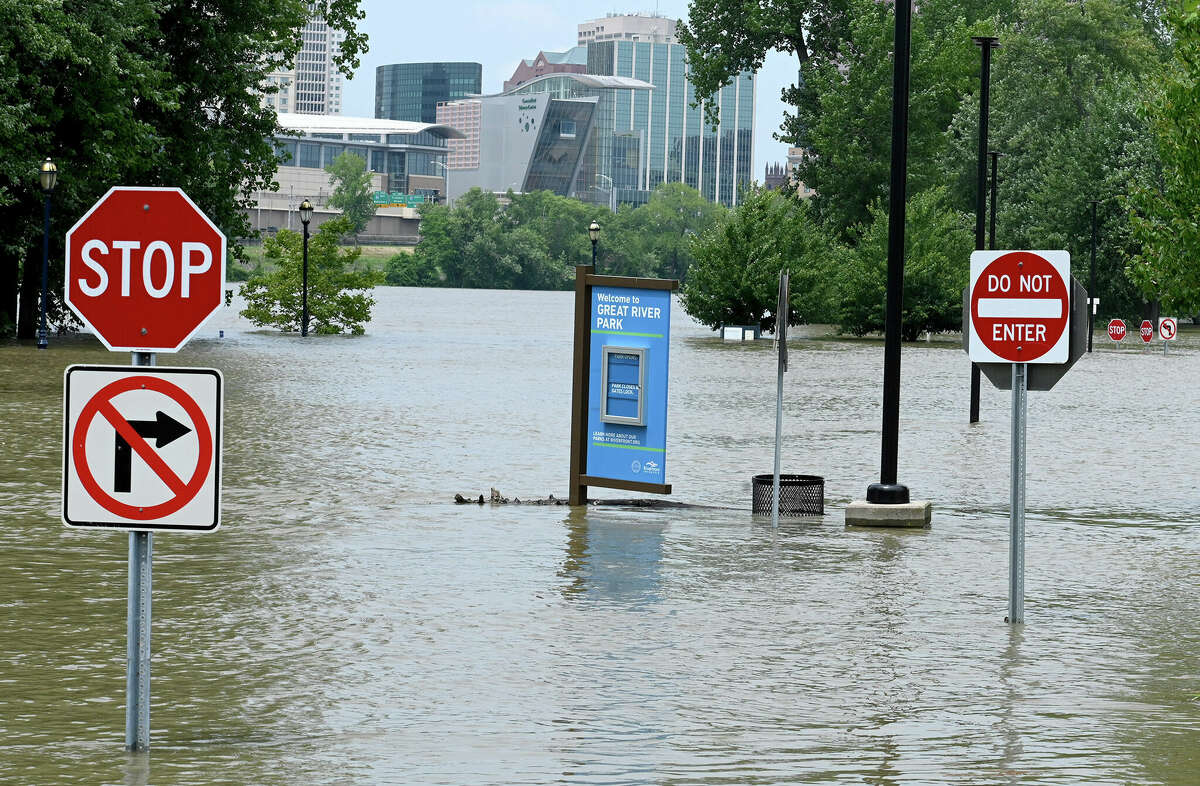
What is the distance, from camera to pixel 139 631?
719 centimetres

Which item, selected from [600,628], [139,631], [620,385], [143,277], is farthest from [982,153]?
[139,631]

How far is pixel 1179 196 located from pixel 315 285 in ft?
135

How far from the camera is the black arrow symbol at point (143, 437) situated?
6.76 metres

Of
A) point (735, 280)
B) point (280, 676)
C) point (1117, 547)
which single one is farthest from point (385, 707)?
point (735, 280)

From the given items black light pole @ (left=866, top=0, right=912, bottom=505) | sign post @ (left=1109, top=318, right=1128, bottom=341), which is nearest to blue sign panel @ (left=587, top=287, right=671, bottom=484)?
black light pole @ (left=866, top=0, right=912, bottom=505)

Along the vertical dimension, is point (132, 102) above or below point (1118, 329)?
above

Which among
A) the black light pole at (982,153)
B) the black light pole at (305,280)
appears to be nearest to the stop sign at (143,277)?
the black light pole at (982,153)

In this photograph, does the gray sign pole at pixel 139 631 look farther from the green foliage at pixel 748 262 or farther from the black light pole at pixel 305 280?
the green foliage at pixel 748 262

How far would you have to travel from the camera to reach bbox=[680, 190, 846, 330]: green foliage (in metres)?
72.0

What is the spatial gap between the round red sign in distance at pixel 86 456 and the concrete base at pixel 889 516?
32.2ft

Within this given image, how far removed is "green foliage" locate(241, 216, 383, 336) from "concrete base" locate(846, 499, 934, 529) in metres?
46.3

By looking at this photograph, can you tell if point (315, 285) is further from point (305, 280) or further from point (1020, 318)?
point (1020, 318)

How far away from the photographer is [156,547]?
13773mm

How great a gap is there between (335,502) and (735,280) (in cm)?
5646
